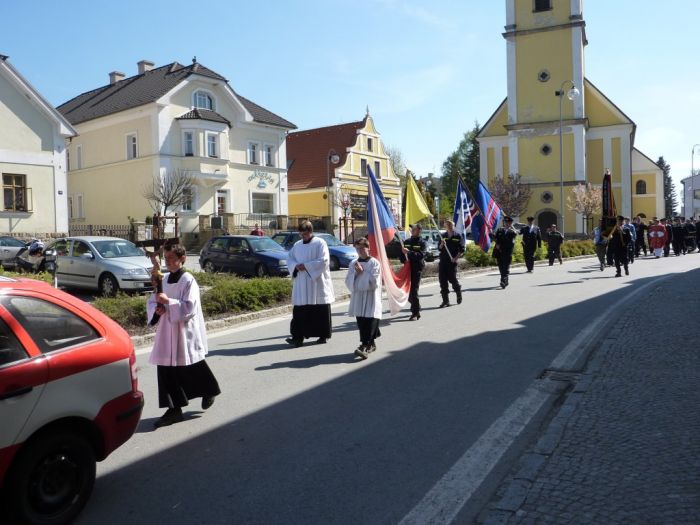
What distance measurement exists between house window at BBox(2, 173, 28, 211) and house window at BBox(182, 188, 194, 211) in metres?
8.94

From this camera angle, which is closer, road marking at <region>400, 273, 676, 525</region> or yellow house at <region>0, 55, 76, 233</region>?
road marking at <region>400, 273, 676, 525</region>

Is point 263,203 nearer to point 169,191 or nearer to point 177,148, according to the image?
point 177,148

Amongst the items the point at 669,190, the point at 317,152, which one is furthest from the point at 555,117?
the point at 669,190

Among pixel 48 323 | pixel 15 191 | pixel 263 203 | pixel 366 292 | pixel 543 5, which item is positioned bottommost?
pixel 366 292

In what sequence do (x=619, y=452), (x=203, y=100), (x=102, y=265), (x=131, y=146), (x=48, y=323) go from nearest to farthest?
1. (x=48, y=323)
2. (x=619, y=452)
3. (x=102, y=265)
4. (x=131, y=146)
5. (x=203, y=100)

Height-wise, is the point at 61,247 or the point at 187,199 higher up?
the point at 187,199

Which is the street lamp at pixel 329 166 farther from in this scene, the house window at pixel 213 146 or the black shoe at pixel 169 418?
the black shoe at pixel 169 418

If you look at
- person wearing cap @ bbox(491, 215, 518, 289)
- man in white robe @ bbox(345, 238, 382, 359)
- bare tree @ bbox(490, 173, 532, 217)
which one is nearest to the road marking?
man in white robe @ bbox(345, 238, 382, 359)

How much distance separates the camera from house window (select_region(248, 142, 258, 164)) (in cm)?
4522

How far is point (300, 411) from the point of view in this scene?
20.6 ft

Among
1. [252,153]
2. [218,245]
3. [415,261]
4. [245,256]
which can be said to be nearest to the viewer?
[415,261]

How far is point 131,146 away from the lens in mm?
41562

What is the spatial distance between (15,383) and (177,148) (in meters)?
38.5

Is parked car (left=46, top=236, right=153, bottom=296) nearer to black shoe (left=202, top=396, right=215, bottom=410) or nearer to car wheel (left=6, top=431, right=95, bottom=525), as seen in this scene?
black shoe (left=202, top=396, right=215, bottom=410)
